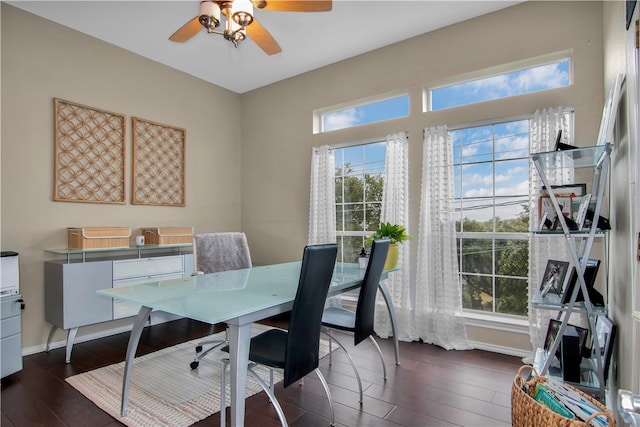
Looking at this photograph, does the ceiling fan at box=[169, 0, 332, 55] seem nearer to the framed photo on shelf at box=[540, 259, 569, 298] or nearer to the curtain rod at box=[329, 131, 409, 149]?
the curtain rod at box=[329, 131, 409, 149]

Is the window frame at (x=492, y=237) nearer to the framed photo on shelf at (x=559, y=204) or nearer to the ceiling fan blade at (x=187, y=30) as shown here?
the framed photo on shelf at (x=559, y=204)

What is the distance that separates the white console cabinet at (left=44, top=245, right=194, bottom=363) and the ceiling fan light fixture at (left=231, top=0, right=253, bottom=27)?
2.44m

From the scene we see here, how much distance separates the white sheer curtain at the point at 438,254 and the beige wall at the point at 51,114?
286cm

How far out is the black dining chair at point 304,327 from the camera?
5.03 ft

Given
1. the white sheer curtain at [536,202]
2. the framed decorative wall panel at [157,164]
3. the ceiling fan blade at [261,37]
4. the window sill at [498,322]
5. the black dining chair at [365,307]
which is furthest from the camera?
the framed decorative wall panel at [157,164]

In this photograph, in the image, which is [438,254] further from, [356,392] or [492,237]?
[356,392]

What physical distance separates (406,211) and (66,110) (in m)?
3.46

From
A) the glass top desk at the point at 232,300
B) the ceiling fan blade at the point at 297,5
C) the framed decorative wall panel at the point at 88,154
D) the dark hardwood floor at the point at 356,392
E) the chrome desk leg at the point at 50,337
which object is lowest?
the dark hardwood floor at the point at 356,392

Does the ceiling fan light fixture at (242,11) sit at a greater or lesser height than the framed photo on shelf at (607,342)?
greater

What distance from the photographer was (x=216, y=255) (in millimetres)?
2887

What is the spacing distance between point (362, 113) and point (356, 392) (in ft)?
9.66

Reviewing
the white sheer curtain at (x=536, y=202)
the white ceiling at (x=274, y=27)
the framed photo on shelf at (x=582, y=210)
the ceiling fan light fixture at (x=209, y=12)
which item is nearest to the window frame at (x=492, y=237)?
the white sheer curtain at (x=536, y=202)

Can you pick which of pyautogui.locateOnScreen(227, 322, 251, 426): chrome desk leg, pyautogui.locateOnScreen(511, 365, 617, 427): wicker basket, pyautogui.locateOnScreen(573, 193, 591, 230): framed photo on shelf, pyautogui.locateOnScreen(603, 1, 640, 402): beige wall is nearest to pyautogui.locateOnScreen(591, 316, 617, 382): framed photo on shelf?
pyautogui.locateOnScreen(603, 1, 640, 402): beige wall

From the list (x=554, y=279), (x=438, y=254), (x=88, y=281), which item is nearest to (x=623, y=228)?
(x=554, y=279)
